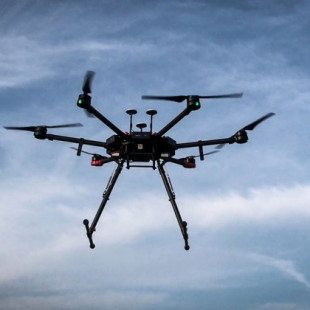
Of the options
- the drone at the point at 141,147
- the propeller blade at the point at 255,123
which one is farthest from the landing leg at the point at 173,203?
the propeller blade at the point at 255,123

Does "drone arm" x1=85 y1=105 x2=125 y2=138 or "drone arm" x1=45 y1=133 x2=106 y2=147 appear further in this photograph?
"drone arm" x1=45 y1=133 x2=106 y2=147

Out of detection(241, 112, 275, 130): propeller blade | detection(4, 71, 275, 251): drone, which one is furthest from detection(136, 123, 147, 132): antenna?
detection(241, 112, 275, 130): propeller blade

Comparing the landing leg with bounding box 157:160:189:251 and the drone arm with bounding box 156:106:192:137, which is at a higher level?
the drone arm with bounding box 156:106:192:137

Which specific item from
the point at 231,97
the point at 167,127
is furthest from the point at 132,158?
the point at 231,97

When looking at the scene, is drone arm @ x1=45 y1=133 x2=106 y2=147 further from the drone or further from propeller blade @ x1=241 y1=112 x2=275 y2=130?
propeller blade @ x1=241 y1=112 x2=275 y2=130

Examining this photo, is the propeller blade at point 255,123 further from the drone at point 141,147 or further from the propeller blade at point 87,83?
the propeller blade at point 87,83

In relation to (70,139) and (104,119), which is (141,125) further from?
(70,139)

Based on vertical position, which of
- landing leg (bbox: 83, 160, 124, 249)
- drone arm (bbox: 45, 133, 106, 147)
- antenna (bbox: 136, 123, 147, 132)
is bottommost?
landing leg (bbox: 83, 160, 124, 249)
